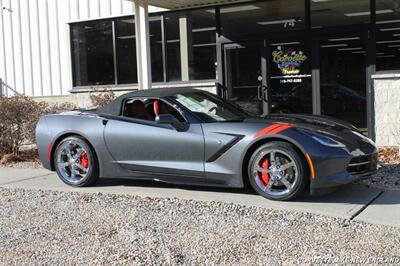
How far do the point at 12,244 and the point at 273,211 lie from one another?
2644mm

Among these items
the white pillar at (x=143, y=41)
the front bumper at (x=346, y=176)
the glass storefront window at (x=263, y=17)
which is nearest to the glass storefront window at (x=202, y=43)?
the glass storefront window at (x=263, y=17)

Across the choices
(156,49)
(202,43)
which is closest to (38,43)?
(156,49)

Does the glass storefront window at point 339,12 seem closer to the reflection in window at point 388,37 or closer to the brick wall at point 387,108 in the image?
the reflection in window at point 388,37

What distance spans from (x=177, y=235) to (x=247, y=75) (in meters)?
7.09

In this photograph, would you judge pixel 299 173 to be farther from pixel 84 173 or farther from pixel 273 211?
pixel 84 173

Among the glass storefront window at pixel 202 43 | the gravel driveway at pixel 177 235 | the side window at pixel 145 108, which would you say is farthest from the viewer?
the glass storefront window at pixel 202 43

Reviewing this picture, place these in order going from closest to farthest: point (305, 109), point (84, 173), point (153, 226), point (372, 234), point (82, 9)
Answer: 1. point (372, 234)
2. point (153, 226)
3. point (84, 173)
4. point (305, 109)
5. point (82, 9)

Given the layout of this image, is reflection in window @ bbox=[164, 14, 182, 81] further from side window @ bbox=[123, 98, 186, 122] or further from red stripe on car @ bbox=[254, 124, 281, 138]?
red stripe on car @ bbox=[254, 124, 281, 138]

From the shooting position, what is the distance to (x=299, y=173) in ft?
20.1

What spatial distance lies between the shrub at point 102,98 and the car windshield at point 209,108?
16.1ft

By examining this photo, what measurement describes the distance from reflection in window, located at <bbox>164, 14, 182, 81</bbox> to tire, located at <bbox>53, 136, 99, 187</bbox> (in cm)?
533

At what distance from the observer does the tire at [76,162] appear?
24.6 feet

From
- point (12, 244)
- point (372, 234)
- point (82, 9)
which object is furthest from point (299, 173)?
point (82, 9)

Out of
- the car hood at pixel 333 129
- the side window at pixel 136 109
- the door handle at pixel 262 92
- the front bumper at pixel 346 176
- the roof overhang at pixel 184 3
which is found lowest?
the front bumper at pixel 346 176
